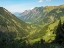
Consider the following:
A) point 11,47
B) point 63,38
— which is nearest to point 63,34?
point 63,38

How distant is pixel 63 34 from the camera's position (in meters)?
66.6

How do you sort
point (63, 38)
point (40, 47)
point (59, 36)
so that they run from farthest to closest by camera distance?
1. point (59, 36)
2. point (63, 38)
3. point (40, 47)

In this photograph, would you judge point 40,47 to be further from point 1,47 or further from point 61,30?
point 61,30

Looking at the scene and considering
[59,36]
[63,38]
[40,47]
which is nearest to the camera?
[40,47]

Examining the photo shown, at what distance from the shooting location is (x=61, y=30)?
69.4m

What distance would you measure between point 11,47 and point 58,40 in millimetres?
19189

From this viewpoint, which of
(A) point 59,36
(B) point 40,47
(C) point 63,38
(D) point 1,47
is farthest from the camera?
(A) point 59,36

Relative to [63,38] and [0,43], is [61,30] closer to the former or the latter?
[63,38]

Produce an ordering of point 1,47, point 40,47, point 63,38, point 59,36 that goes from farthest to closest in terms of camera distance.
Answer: point 59,36
point 63,38
point 1,47
point 40,47

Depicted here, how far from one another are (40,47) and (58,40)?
21.8m

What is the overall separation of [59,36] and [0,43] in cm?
2385

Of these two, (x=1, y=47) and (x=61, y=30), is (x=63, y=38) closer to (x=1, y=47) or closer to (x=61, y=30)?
(x=61, y=30)

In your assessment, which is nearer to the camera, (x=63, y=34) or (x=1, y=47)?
(x=1, y=47)

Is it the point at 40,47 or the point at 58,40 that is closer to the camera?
the point at 40,47
